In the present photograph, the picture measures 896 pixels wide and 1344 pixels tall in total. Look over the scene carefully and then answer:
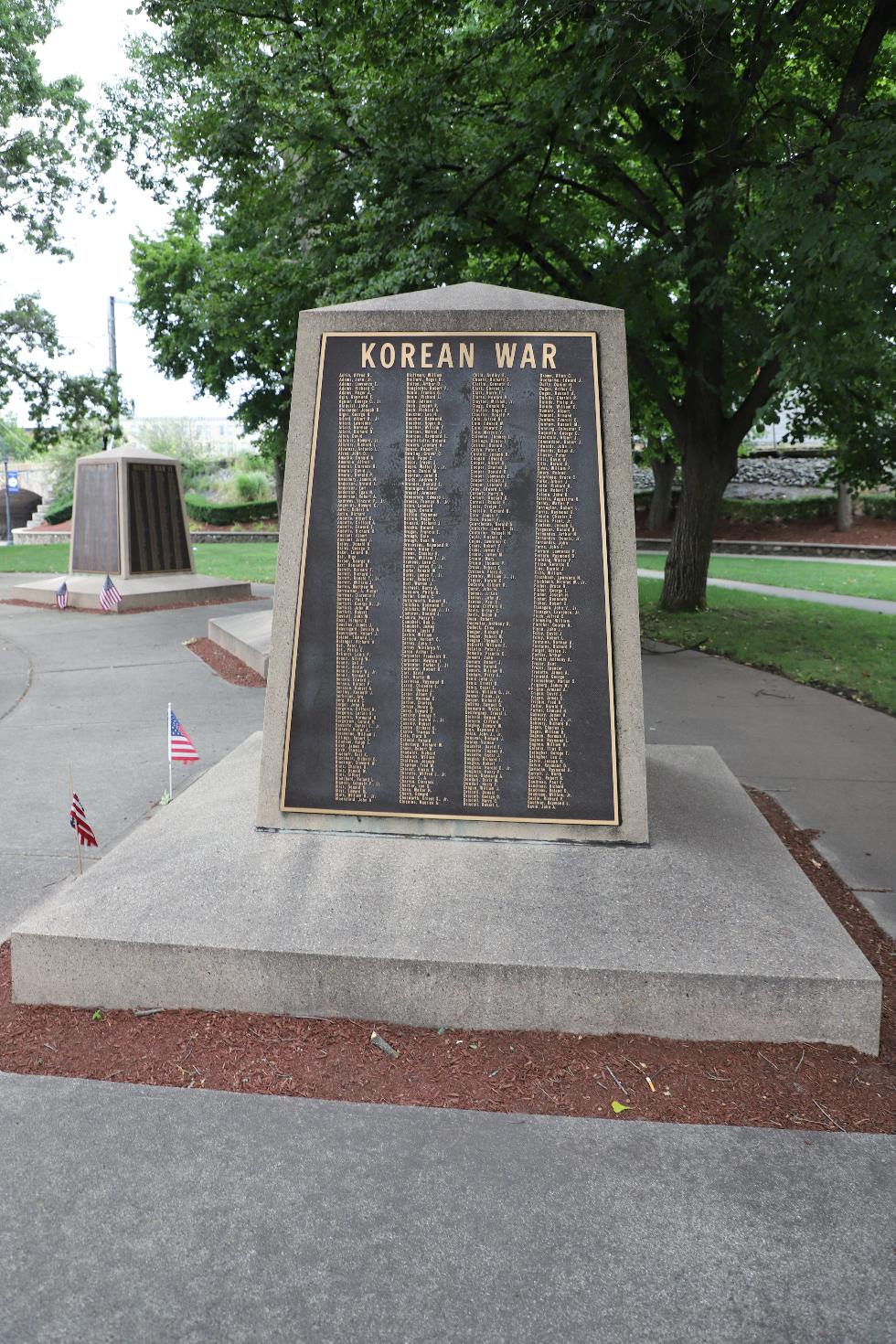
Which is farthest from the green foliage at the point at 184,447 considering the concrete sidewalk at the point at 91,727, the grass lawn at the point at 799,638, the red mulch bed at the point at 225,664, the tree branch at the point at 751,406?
the tree branch at the point at 751,406

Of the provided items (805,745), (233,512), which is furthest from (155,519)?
(233,512)

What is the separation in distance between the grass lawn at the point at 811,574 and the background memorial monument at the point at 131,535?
493 inches

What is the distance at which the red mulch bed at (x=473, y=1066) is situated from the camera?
3.33m

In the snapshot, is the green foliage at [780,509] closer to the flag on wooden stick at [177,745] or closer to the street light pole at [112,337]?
the street light pole at [112,337]

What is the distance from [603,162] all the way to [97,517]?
36.8ft

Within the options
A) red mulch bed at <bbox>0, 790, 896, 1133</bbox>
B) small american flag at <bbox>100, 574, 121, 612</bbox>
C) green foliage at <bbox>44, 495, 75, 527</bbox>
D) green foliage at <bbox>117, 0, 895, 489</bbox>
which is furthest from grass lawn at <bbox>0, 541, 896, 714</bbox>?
green foliage at <bbox>44, 495, 75, 527</bbox>

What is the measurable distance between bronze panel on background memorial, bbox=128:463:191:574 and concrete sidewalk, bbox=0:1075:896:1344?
16769mm

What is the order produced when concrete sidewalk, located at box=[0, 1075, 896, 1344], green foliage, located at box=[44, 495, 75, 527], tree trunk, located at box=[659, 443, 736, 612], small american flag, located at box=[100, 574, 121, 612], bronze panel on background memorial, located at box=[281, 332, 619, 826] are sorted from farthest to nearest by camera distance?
1. green foliage, located at box=[44, 495, 75, 527]
2. small american flag, located at box=[100, 574, 121, 612]
3. tree trunk, located at box=[659, 443, 736, 612]
4. bronze panel on background memorial, located at box=[281, 332, 619, 826]
5. concrete sidewalk, located at box=[0, 1075, 896, 1344]

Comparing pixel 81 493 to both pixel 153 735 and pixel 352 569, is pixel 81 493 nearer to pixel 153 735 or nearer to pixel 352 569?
pixel 153 735

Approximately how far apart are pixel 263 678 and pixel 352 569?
6.60 metres

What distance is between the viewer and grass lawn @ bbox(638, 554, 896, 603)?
73.7ft

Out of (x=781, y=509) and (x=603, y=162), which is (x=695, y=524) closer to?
(x=603, y=162)

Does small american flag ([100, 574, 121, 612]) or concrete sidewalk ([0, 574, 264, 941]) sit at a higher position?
small american flag ([100, 574, 121, 612])

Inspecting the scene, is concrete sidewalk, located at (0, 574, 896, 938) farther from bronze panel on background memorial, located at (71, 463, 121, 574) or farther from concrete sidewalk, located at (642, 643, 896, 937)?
bronze panel on background memorial, located at (71, 463, 121, 574)
